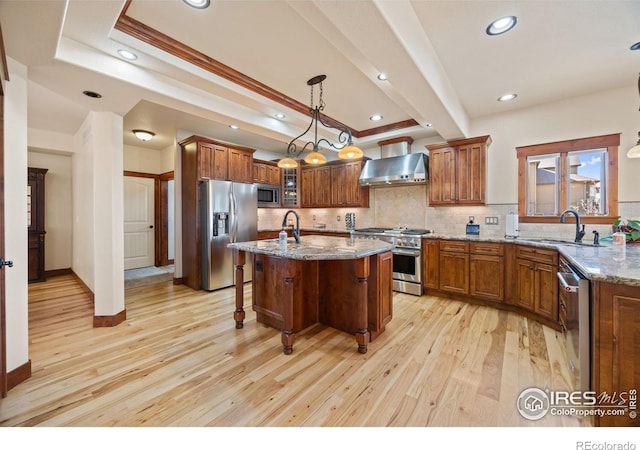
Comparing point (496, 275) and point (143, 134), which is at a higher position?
point (143, 134)

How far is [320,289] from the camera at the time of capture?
3027mm

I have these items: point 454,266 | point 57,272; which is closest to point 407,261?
point 454,266

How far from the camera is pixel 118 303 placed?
120 inches

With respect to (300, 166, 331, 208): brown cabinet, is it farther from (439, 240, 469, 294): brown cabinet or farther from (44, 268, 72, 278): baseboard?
(44, 268, 72, 278): baseboard

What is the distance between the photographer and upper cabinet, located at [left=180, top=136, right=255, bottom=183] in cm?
429

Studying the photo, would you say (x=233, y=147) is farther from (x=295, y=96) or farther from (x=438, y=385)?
(x=438, y=385)

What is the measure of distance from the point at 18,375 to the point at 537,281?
4.88 meters

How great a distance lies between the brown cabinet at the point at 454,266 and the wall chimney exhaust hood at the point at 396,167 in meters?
1.19

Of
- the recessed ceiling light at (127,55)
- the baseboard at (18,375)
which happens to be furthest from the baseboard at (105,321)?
the recessed ceiling light at (127,55)

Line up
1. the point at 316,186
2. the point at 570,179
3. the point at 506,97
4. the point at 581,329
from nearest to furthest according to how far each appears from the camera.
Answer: the point at 581,329 → the point at 506,97 → the point at 570,179 → the point at 316,186

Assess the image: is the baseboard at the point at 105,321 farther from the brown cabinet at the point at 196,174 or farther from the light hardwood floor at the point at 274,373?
the brown cabinet at the point at 196,174

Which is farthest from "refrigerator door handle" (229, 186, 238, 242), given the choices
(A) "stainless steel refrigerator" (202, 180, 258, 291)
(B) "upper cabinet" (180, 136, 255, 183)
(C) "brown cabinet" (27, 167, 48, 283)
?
(C) "brown cabinet" (27, 167, 48, 283)

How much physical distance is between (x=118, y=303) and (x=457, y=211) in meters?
4.89

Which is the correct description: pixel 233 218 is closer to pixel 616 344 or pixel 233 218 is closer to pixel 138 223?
pixel 138 223
